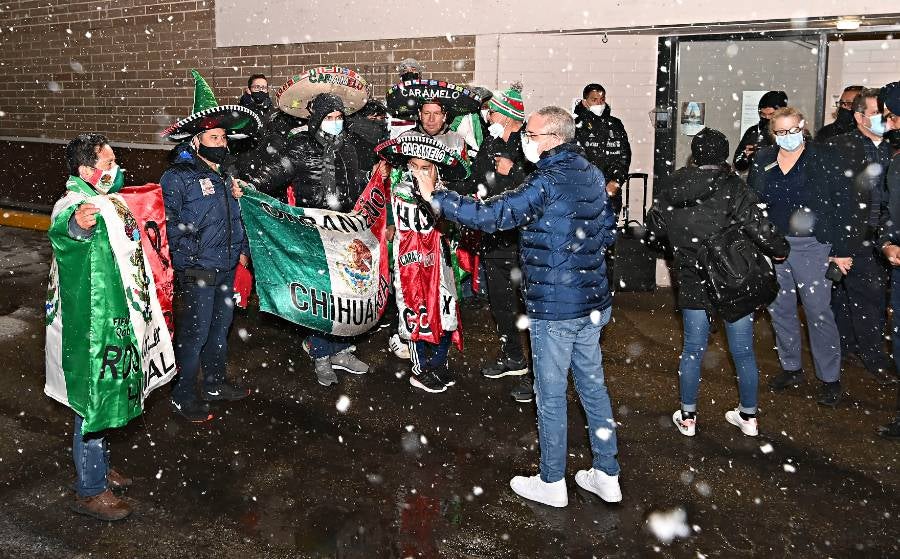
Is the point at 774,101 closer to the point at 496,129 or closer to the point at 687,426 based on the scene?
the point at 496,129

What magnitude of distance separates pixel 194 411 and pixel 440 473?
6.32 ft

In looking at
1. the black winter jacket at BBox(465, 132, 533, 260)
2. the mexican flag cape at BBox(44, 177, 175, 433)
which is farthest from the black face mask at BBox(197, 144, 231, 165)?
the black winter jacket at BBox(465, 132, 533, 260)

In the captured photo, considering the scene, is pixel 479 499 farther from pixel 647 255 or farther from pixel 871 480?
pixel 647 255

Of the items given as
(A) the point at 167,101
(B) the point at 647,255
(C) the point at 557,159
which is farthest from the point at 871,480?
(A) the point at 167,101

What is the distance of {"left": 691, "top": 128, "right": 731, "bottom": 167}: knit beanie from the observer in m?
5.16

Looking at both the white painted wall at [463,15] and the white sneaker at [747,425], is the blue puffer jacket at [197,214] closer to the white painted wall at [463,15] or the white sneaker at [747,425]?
the white sneaker at [747,425]

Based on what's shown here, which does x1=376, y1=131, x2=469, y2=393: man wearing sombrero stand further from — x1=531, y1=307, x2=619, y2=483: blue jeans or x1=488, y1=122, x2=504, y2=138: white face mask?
x1=531, y1=307, x2=619, y2=483: blue jeans

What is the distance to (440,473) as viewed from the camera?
527 centimetres

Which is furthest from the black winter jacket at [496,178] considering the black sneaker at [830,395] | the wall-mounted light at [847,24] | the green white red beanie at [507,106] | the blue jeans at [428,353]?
the wall-mounted light at [847,24]

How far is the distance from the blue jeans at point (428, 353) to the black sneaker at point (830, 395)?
9.18 feet

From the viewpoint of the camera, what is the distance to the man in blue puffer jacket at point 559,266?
172 inches

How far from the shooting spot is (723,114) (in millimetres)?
10734

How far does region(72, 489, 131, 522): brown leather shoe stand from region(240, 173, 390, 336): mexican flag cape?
1.90m

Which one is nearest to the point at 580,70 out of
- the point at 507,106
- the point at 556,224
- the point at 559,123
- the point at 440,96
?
the point at 440,96
